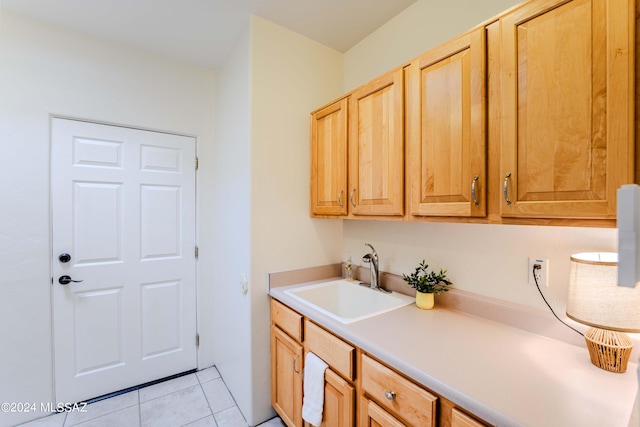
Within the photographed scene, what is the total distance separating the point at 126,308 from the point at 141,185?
932 millimetres

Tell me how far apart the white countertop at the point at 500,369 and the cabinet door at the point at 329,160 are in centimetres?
72

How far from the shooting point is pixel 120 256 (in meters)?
2.02

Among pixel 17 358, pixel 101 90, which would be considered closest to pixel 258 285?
pixel 17 358

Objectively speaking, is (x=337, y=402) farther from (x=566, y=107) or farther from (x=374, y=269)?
(x=566, y=107)

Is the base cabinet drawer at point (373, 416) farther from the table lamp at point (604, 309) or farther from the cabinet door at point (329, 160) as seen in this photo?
the cabinet door at point (329, 160)

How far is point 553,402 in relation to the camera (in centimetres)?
71

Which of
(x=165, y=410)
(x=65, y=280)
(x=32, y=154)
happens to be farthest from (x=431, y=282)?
(x=32, y=154)

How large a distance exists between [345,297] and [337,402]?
695 mm

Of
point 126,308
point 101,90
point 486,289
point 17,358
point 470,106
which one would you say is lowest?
point 17,358

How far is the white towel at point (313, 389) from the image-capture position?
1.26 meters

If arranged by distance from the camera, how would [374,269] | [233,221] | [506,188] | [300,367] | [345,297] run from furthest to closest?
1. [233,221]
2. [345,297]
3. [374,269]
4. [300,367]
5. [506,188]

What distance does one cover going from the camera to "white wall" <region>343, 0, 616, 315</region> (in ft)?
3.49

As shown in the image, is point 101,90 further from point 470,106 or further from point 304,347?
point 470,106

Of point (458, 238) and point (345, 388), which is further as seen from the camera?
point (458, 238)
